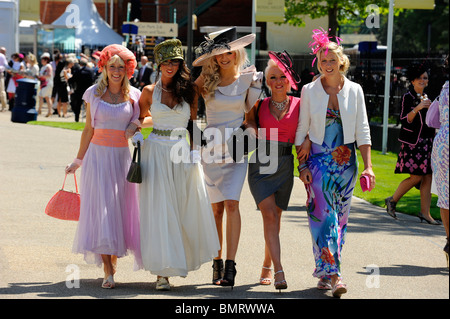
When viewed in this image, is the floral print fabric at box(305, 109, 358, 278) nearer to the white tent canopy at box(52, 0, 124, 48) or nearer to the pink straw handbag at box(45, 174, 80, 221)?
the pink straw handbag at box(45, 174, 80, 221)

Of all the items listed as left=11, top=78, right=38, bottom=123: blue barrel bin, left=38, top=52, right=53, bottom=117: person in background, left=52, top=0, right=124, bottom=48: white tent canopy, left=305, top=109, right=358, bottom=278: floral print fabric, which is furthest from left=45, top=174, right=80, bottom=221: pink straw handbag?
left=52, top=0, right=124, bottom=48: white tent canopy

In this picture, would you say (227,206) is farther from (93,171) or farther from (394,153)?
(394,153)

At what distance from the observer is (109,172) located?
22.7 ft

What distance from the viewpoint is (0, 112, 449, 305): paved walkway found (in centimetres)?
662

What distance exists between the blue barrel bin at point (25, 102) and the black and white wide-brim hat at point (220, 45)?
16.4 meters

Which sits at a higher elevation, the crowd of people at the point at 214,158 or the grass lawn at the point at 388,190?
the crowd of people at the point at 214,158

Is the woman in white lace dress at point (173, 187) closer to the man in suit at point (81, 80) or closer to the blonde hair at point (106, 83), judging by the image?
the blonde hair at point (106, 83)

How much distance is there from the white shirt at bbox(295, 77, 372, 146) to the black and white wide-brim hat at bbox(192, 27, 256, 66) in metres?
0.72

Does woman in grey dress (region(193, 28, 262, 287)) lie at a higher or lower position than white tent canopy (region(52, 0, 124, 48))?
lower

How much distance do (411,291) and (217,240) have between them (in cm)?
161

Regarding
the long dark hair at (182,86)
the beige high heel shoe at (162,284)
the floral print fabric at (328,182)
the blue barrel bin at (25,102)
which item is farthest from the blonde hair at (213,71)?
the blue barrel bin at (25,102)

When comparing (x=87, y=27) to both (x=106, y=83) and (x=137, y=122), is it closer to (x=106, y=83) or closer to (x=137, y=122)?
(x=106, y=83)

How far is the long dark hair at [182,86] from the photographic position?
22.4ft
